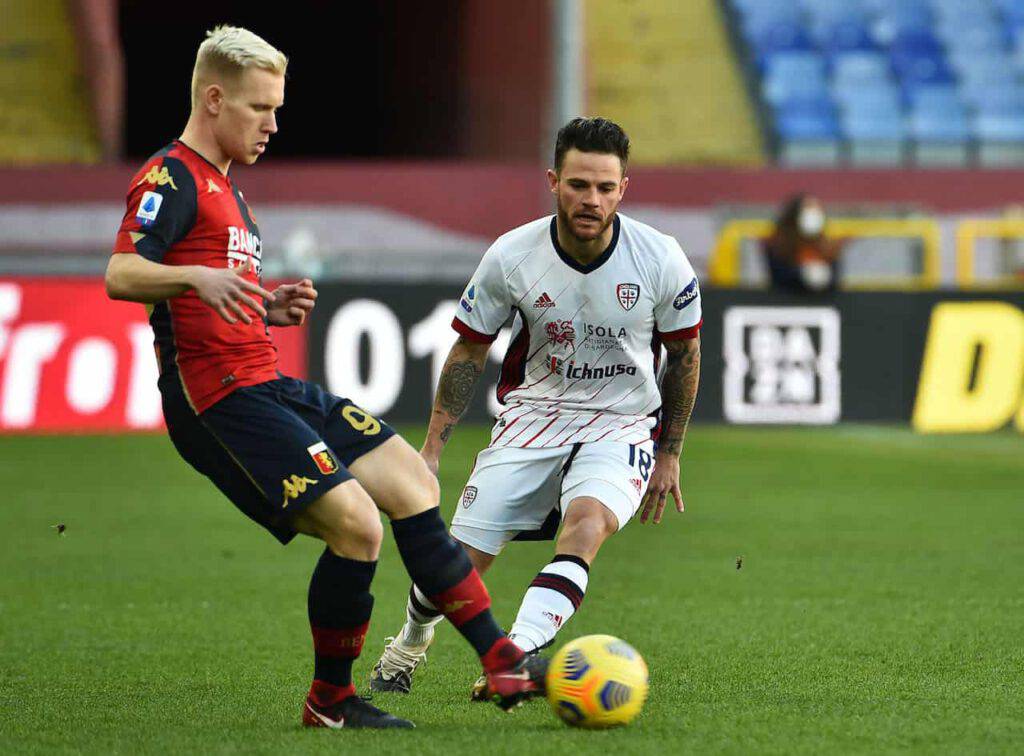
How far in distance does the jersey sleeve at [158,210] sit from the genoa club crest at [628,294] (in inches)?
56.9

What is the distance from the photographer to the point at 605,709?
4.66 m

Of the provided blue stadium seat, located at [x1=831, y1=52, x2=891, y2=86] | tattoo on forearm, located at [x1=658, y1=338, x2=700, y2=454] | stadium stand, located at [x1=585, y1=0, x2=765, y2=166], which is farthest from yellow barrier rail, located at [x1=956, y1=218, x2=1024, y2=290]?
tattoo on forearm, located at [x1=658, y1=338, x2=700, y2=454]

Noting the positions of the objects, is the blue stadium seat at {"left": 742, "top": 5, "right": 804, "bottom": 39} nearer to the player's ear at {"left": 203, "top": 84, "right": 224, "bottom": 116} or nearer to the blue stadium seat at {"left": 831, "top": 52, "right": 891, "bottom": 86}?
the blue stadium seat at {"left": 831, "top": 52, "right": 891, "bottom": 86}

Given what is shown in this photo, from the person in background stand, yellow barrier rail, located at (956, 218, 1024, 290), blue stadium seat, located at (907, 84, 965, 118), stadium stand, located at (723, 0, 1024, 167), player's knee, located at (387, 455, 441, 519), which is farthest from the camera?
blue stadium seat, located at (907, 84, 965, 118)

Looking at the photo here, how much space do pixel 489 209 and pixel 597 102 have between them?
2.81 meters

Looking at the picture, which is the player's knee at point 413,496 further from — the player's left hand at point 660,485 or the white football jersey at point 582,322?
the player's left hand at point 660,485

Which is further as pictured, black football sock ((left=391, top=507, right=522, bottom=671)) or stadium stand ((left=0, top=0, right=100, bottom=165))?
stadium stand ((left=0, top=0, right=100, bottom=165))

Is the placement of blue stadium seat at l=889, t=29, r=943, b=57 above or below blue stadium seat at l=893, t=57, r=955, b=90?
above

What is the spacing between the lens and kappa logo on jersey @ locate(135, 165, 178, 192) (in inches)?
176

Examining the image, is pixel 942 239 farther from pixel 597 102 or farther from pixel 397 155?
pixel 397 155

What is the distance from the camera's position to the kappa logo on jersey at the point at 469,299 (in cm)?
550

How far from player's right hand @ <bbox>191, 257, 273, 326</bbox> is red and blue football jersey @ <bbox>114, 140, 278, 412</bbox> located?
247 millimetres

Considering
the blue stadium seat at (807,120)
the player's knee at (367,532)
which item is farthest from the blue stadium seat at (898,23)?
the player's knee at (367,532)

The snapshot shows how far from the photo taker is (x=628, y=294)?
5.41m
